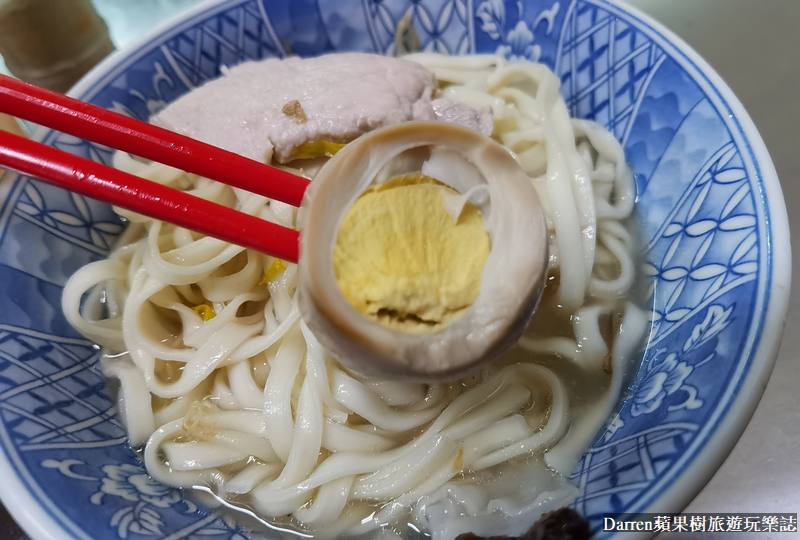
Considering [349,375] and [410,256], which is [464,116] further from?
[349,375]

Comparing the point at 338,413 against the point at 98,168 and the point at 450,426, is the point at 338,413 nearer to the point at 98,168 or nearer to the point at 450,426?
→ the point at 450,426

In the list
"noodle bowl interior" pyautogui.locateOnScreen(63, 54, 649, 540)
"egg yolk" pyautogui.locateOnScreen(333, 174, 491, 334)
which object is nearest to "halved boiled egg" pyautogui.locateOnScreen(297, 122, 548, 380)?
"egg yolk" pyautogui.locateOnScreen(333, 174, 491, 334)

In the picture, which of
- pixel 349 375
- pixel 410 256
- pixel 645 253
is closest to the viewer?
pixel 410 256

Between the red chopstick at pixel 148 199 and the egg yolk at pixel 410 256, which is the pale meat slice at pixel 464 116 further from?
the red chopstick at pixel 148 199

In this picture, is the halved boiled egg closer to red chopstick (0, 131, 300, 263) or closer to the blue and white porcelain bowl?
red chopstick (0, 131, 300, 263)

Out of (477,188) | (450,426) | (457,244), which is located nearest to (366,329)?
(457,244)

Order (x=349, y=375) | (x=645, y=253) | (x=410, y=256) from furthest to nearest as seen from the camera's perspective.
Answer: (x=645, y=253)
(x=349, y=375)
(x=410, y=256)

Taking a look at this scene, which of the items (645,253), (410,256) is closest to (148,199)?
(410,256)

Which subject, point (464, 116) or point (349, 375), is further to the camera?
point (464, 116)
